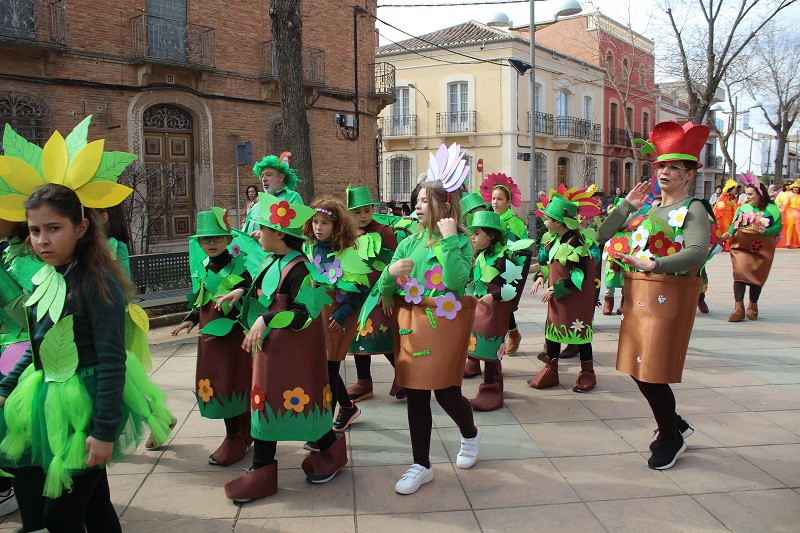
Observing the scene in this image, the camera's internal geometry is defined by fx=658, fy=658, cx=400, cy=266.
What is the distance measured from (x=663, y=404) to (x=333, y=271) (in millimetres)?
2251

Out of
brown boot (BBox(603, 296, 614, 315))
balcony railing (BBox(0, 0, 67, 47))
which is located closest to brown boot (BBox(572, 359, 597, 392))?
brown boot (BBox(603, 296, 614, 315))

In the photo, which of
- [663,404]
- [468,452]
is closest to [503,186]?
[663,404]

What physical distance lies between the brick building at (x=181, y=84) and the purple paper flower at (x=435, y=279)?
29.7 ft

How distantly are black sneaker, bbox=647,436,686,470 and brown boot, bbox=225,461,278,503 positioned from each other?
2.25 m

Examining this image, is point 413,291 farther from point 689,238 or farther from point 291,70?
point 291,70

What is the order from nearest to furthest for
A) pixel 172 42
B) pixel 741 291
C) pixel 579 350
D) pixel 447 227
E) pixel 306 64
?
→ pixel 447 227, pixel 579 350, pixel 741 291, pixel 172 42, pixel 306 64

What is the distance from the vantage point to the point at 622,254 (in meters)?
3.73

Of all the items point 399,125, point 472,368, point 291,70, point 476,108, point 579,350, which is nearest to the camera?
point 579,350

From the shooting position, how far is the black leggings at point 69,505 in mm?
2414

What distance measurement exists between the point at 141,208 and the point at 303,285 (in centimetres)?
871

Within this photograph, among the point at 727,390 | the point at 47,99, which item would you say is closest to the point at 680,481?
the point at 727,390

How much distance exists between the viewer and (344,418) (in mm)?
4668

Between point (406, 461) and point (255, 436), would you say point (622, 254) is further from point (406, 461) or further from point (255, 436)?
point (255, 436)

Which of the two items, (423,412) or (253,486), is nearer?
(253,486)
